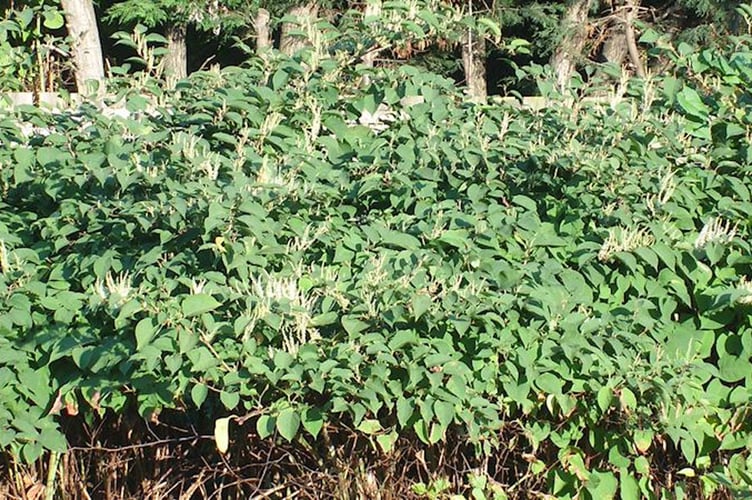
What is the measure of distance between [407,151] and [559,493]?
1.06 metres

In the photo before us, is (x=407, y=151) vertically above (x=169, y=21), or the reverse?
(x=407, y=151)

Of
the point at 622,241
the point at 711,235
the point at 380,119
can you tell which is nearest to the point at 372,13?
the point at 380,119

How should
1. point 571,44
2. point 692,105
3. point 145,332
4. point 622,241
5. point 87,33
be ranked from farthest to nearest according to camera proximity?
point 571,44
point 87,33
point 692,105
point 622,241
point 145,332

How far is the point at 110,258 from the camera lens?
9.55 feet

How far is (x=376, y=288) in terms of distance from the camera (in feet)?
8.73

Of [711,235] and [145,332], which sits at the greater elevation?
[711,235]

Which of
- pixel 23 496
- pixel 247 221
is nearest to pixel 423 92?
pixel 247 221

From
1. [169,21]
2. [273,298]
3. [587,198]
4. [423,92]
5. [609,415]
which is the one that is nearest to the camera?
[273,298]

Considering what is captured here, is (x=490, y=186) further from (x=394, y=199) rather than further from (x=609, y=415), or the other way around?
(x=609, y=415)

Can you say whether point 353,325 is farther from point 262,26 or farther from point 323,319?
point 262,26

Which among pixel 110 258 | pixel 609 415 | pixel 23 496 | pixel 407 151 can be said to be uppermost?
pixel 407 151

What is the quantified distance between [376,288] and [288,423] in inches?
15.2

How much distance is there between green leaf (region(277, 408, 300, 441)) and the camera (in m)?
2.55

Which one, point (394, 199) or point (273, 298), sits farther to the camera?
point (394, 199)
